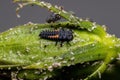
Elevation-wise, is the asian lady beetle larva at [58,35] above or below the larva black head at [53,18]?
below

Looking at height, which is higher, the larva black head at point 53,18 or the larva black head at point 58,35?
the larva black head at point 53,18

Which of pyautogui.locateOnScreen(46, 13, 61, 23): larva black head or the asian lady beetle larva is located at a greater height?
pyautogui.locateOnScreen(46, 13, 61, 23): larva black head

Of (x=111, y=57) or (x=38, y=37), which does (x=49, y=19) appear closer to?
(x=38, y=37)

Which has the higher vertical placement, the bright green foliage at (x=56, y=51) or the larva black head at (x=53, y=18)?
the larva black head at (x=53, y=18)
